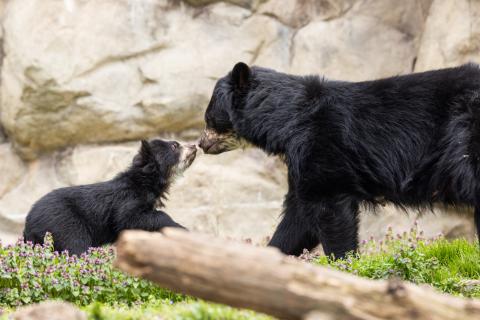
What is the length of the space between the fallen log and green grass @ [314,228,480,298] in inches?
107

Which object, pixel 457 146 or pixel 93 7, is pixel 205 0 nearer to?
pixel 93 7

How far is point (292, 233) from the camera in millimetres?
7652

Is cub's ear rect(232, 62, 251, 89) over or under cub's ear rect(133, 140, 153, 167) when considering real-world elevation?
over

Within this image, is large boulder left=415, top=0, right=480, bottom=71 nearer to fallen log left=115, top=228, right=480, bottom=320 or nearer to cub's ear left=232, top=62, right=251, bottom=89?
cub's ear left=232, top=62, right=251, bottom=89

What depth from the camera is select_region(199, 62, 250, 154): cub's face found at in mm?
Result: 7590

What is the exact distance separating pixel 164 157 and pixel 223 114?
0.98m

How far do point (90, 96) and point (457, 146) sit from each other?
5591 mm

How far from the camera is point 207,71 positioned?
10773 mm

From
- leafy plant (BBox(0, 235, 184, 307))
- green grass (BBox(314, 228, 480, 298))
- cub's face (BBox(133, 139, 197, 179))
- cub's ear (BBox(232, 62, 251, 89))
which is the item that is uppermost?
cub's ear (BBox(232, 62, 251, 89))

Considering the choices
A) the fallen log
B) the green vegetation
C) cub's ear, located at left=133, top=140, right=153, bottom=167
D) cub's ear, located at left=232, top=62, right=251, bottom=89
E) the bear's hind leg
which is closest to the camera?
the fallen log

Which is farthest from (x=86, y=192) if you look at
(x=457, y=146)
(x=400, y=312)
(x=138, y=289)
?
(x=400, y=312)

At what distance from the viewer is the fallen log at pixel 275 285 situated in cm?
338

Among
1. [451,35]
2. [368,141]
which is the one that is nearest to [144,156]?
[368,141]

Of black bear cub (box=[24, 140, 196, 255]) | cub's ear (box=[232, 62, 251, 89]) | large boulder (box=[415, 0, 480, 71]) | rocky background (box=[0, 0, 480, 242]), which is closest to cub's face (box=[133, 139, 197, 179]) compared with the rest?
black bear cub (box=[24, 140, 196, 255])
